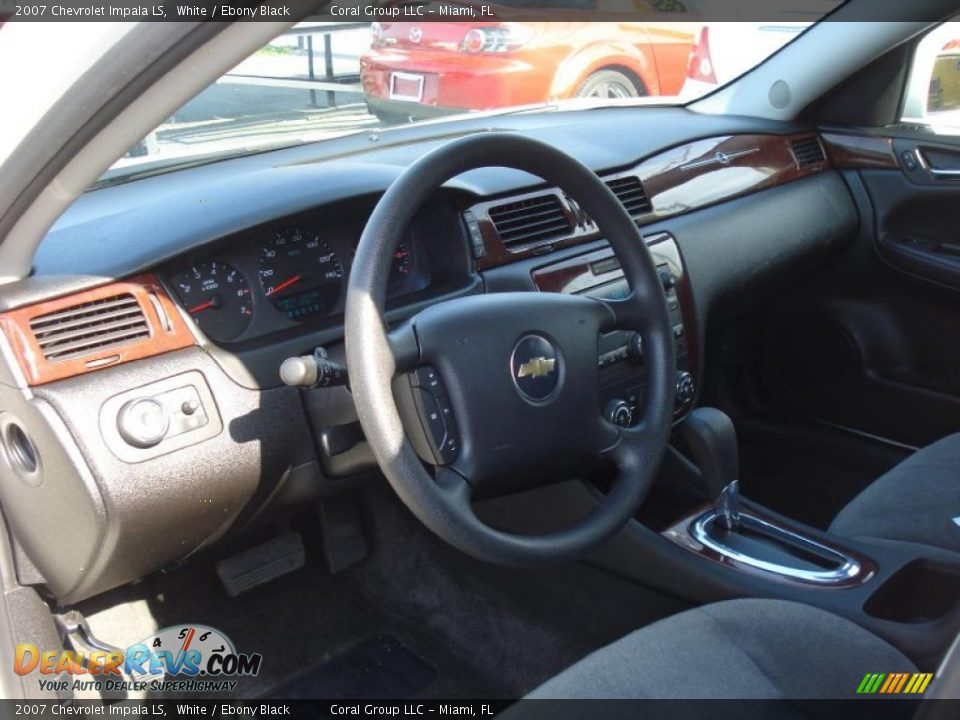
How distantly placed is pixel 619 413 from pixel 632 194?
92cm

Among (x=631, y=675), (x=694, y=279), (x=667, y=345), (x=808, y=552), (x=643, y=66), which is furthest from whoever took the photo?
(x=643, y=66)

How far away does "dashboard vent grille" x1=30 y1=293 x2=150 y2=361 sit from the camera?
1.74 metres

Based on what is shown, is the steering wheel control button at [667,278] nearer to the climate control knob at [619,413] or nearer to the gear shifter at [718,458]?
the gear shifter at [718,458]

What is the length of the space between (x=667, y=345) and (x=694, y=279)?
2.93 feet

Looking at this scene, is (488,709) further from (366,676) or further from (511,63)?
(511,63)

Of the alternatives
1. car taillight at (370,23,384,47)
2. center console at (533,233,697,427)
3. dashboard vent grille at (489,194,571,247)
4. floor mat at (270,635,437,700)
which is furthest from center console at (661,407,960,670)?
car taillight at (370,23,384,47)

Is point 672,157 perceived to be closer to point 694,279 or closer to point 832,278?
point 694,279

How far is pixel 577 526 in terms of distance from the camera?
1717 mm

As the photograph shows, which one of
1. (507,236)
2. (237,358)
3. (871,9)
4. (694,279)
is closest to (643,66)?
(871,9)

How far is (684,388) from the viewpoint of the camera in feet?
8.43

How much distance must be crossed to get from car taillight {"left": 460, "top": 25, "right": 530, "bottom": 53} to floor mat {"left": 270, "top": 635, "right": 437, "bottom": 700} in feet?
6.11

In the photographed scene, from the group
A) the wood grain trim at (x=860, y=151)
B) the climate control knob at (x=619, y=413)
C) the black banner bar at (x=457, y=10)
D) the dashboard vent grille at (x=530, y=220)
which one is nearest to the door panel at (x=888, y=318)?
the wood grain trim at (x=860, y=151)

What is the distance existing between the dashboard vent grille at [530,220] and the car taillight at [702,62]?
1427 millimetres

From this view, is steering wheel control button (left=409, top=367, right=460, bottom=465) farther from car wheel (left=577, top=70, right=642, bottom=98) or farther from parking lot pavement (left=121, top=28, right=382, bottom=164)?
car wheel (left=577, top=70, right=642, bottom=98)
